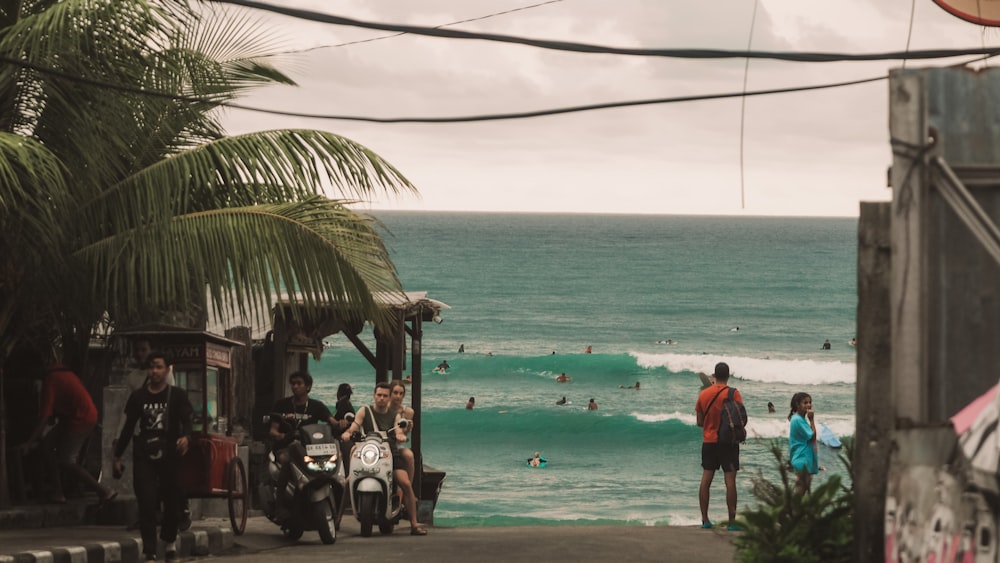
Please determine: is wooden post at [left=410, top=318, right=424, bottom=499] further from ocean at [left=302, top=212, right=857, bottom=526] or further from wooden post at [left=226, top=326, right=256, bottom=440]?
ocean at [left=302, top=212, right=857, bottom=526]

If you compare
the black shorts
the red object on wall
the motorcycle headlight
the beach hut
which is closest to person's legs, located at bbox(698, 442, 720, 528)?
the black shorts

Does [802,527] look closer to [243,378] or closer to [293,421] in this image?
[293,421]

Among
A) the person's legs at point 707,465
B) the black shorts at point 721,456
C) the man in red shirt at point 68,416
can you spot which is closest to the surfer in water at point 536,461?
the person's legs at point 707,465

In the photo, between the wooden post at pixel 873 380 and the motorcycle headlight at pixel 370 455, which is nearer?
the wooden post at pixel 873 380

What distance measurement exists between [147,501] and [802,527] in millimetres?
5786

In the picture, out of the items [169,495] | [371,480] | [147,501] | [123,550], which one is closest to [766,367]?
[371,480]

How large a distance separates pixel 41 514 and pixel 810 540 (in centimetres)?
898

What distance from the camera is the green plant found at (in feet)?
29.5

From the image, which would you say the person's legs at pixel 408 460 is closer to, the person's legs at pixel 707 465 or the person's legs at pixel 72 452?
the person's legs at pixel 707 465

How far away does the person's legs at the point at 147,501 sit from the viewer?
12.5 m

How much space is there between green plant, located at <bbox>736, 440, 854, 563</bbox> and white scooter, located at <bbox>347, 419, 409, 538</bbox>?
666cm

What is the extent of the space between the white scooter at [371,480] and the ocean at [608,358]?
5.36m

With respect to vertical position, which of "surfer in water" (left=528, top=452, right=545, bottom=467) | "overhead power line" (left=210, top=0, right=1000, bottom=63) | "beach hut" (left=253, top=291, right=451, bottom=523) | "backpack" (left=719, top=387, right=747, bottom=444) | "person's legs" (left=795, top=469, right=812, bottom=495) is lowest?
"surfer in water" (left=528, top=452, right=545, bottom=467)

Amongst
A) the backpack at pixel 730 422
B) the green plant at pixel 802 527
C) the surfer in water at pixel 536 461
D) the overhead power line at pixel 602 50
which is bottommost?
the surfer in water at pixel 536 461
